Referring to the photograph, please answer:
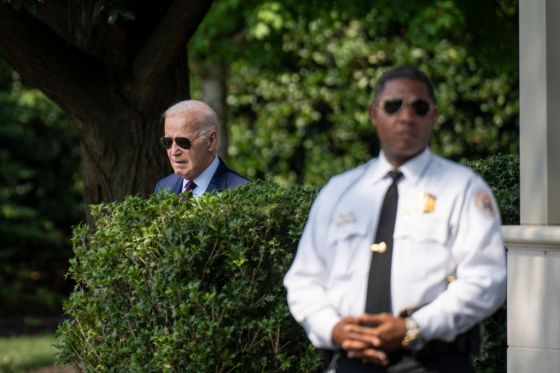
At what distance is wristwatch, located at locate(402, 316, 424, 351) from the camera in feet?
11.6

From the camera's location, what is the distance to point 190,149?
20.1 feet

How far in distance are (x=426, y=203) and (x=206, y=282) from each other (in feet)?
7.47

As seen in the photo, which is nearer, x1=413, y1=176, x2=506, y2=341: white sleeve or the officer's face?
x1=413, y1=176, x2=506, y2=341: white sleeve

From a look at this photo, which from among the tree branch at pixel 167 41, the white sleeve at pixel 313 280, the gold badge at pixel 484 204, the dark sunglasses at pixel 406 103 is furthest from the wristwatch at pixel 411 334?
the tree branch at pixel 167 41

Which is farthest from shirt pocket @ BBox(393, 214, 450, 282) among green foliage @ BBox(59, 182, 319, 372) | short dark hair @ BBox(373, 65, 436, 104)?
green foliage @ BBox(59, 182, 319, 372)

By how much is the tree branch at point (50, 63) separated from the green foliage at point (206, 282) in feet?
7.91

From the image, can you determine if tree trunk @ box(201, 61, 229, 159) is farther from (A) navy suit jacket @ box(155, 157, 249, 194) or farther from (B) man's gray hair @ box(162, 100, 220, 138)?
(B) man's gray hair @ box(162, 100, 220, 138)

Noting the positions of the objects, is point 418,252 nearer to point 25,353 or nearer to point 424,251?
point 424,251

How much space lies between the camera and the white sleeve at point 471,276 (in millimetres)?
3553

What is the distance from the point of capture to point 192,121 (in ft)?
20.1

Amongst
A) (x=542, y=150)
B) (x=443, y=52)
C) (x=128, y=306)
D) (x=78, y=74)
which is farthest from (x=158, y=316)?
(x=443, y=52)

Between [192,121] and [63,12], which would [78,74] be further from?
[192,121]

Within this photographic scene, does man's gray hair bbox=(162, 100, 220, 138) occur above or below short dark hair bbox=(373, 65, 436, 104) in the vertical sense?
above

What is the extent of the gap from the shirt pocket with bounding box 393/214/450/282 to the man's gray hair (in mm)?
2682
